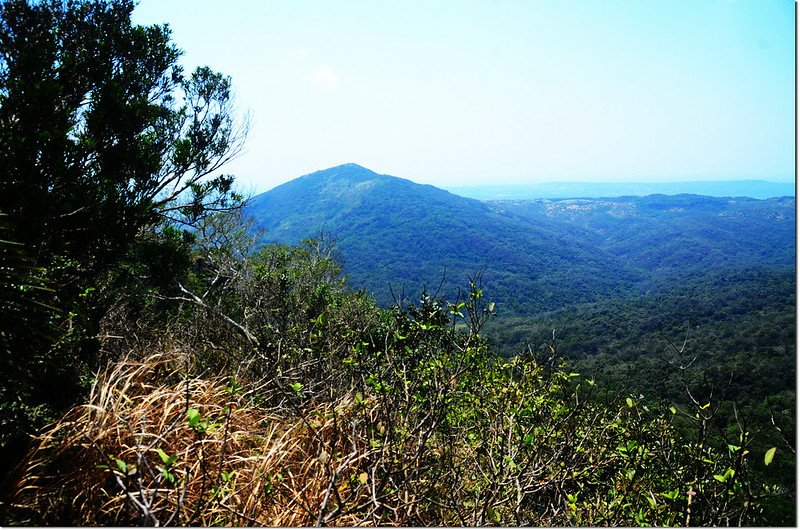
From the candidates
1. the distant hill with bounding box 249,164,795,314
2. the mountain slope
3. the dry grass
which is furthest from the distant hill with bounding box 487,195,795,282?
the dry grass

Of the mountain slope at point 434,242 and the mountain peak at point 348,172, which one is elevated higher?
the mountain peak at point 348,172

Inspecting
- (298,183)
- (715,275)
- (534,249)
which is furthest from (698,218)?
(298,183)

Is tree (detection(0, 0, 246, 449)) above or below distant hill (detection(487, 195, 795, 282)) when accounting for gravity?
above

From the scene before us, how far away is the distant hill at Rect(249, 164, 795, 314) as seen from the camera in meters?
88.3

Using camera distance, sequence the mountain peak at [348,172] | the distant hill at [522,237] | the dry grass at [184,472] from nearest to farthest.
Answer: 1. the dry grass at [184,472]
2. the distant hill at [522,237]
3. the mountain peak at [348,172]

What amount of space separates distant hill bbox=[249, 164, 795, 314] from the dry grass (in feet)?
210

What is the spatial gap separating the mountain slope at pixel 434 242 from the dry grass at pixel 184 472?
2385 inches

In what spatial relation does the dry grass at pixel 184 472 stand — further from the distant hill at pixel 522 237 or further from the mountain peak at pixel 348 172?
the mountain peak at pixel 348 172

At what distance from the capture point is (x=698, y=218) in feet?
438

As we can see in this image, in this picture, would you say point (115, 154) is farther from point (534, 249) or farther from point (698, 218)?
point (698, 218)

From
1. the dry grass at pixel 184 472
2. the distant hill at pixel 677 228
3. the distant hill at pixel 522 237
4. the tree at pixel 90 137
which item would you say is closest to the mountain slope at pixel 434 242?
the distant hill at pixel 522 237

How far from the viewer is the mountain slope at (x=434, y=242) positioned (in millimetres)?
84875

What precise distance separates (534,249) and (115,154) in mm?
114202

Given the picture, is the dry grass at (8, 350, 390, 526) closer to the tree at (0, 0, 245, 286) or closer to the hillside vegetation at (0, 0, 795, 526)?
the hillside vegetation at (0, 0, 795, 526)
